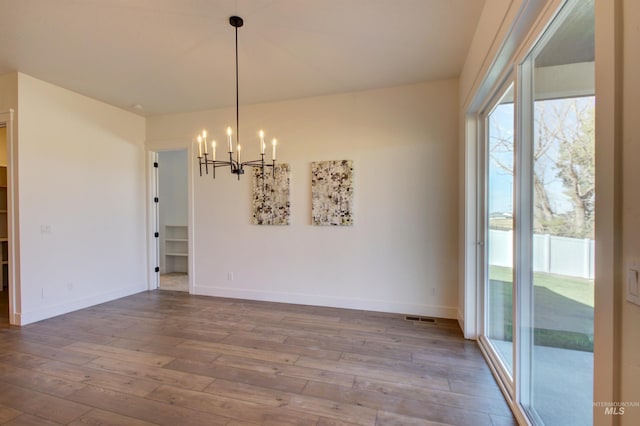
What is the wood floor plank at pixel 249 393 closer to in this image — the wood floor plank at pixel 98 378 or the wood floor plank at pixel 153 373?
the wood floor plank at pixel 153 373

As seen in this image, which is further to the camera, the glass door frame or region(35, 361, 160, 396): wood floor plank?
the glass door frame

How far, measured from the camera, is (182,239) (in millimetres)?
6418

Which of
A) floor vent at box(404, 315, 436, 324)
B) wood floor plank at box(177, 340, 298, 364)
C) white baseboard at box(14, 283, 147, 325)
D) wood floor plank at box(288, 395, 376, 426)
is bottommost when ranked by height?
wood floor plank at box(177, 340, 298, 364)

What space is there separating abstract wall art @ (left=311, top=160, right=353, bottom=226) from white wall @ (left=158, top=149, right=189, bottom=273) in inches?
152

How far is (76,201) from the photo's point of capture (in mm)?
4020

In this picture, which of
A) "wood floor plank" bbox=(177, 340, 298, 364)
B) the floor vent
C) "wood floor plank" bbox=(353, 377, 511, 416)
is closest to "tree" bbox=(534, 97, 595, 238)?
"wood floor plank" bbox=(353, 377, 511, 416)

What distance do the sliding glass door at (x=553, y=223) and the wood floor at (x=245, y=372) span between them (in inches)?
19.8

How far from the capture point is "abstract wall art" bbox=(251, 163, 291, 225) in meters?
4.23

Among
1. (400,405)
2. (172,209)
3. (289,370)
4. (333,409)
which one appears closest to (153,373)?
(289,370)

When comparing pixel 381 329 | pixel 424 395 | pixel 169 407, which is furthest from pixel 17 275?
pixel 424 395

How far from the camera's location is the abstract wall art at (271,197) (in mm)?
4234

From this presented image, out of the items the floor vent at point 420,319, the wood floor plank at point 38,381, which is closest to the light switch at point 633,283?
the floor vent at point 420,319

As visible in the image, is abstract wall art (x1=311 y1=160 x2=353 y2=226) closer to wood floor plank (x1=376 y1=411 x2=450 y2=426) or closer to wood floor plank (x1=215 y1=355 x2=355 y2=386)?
wood floor plank (x1=215 y1=355 x2=355 y2=386)

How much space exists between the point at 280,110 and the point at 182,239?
3936 millimetres
